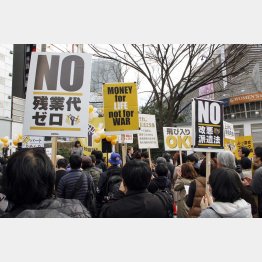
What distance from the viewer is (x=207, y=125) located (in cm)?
477

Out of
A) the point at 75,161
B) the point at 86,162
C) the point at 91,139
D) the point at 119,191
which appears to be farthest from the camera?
the point at 91,139

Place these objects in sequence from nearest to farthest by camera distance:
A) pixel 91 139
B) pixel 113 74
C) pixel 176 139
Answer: pixel 91 139
pixel 176 139
pixel 113 74

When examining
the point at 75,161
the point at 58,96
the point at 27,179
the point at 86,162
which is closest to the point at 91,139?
the point at 86,162

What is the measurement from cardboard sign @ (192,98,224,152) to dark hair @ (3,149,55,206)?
2957 millimetres

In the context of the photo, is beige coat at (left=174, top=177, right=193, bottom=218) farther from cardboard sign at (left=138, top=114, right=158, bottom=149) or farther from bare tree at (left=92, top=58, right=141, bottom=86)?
bare tree at (left=92, top=58, right=141, bottom=86)

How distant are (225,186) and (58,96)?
2.46m

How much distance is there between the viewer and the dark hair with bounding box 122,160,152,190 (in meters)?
2.89

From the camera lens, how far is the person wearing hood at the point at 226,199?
8.73ft

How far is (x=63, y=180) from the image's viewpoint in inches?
182

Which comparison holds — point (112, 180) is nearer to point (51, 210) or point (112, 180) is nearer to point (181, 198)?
point (181, 198)

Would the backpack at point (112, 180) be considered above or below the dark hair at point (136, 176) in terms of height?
below

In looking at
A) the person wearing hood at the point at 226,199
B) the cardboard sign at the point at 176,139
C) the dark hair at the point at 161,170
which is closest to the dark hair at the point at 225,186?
the person wearing hood at the point at 226,199

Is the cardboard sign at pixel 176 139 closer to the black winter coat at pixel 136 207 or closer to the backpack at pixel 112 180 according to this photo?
the backpack at pixel 112 180

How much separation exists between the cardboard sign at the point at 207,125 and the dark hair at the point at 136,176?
1.88 meters
